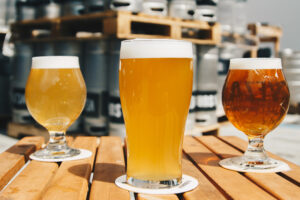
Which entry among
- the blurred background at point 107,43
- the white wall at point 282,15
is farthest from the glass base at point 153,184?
the white wall at point 282,15

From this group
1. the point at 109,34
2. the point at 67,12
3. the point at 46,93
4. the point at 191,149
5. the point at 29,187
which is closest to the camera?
the point at 29,187

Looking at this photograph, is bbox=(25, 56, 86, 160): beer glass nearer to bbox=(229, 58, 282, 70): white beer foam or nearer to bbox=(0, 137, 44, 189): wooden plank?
bbox=(0, 137, 44, 189): wooden plank

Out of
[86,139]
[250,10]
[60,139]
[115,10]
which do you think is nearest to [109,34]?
[115,10]

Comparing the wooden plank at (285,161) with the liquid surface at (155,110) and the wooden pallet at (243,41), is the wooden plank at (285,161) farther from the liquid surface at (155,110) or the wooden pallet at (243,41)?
the wooden pallet at (243,41)

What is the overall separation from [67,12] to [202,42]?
1.09 m

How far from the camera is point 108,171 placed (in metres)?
0.96

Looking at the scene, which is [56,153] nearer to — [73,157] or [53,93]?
[73,157]

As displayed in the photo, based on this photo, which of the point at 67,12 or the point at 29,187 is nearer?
the point at 29,187

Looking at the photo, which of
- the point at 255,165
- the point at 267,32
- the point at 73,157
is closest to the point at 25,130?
the point at 73,157

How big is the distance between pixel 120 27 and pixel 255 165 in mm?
1903

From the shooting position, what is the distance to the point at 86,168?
981 millimetres

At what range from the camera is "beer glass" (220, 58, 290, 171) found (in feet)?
3.36

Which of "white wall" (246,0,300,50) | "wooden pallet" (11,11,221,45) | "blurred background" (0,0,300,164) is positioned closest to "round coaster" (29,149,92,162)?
"blurred background" (0,0,300,164)

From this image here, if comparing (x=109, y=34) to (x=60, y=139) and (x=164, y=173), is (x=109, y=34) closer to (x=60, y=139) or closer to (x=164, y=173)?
(x=60, y=139)
